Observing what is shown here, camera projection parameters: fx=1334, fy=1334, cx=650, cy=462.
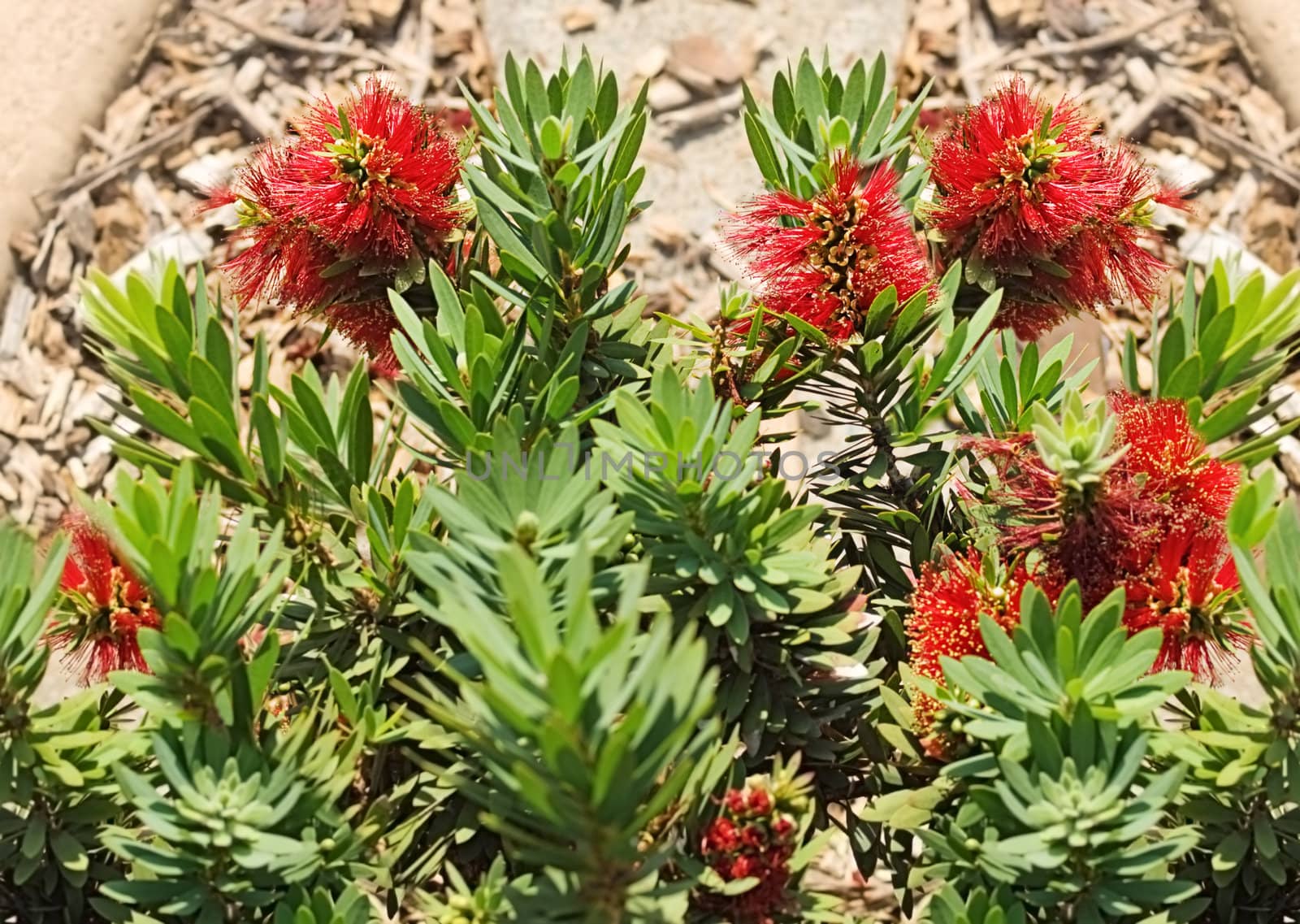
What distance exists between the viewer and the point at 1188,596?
78 centimetres

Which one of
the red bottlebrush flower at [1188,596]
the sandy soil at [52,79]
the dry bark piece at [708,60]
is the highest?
the dry bark piece at [708,60]

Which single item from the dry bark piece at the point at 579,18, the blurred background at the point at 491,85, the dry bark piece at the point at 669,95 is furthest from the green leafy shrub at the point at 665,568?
the dry bark piece at the point at 579,18

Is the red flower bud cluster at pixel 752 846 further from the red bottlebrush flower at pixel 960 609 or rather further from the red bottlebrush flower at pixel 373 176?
the red bottlebrush flower at pixel 373 176

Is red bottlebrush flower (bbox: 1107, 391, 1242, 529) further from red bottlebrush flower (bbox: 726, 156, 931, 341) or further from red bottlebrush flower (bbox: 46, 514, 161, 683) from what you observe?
red bottlebrush flower (bbox: 46, 514, 161, 683)

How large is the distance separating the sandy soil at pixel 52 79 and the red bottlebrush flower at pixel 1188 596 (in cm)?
169

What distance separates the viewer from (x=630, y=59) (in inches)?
85.0

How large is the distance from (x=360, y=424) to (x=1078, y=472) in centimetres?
44

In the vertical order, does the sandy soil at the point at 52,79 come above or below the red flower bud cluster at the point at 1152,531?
above

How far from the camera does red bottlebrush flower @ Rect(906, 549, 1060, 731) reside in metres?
0.79

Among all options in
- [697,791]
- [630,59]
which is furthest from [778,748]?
[630,59]

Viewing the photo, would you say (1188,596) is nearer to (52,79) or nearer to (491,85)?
(491,85)

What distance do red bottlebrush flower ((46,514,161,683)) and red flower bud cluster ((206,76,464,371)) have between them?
0.66 feet

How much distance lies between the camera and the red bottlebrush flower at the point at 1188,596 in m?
0.78

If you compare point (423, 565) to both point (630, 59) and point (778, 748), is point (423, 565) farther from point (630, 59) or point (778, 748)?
point (630, 59)
